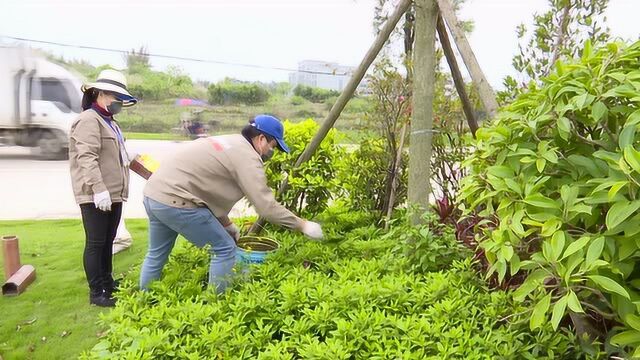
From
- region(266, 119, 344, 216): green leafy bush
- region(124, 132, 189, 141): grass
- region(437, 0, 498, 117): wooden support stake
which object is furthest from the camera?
region(124, 132, 189, 141): grass

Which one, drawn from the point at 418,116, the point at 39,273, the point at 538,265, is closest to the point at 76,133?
the point at 39,273

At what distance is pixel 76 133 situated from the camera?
3.20 m

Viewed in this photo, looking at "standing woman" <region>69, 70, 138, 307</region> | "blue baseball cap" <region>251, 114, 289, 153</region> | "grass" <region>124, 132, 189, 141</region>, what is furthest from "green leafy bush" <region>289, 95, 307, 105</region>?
"blue baseball cap" <region>251, 114, 289, 153</region>

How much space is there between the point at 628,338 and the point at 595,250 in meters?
0.36

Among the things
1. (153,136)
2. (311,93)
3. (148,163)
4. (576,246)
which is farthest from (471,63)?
(311,93)

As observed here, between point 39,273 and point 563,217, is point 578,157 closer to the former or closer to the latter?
point 563,217

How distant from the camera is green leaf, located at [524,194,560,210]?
164 centimetres

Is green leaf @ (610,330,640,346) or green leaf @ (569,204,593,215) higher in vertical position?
Result: green leaf @ (569,204,593,215)

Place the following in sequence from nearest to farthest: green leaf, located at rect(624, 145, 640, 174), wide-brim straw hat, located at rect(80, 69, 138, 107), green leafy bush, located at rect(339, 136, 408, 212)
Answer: green leaf, located at rect(624, 145, 640, 174), wide-brim straw hat, located at rect(80, 69, 138, 107), green leafy bush, located at rect(339, 136, 408, 212)

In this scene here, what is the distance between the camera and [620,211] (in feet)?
4.73

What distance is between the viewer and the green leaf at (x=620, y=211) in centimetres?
142

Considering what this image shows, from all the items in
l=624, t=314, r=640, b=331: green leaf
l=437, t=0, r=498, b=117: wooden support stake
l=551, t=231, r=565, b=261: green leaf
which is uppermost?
l=437, t=0, r=498, b=117: wooden support stake

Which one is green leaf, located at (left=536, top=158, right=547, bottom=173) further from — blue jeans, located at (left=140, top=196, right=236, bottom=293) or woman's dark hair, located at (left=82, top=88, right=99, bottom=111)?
woman's dark hair, located at (left=82, top=88, right=99, bottom=111)

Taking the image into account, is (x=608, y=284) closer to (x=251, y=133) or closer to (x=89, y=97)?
(x=251, y=133)
